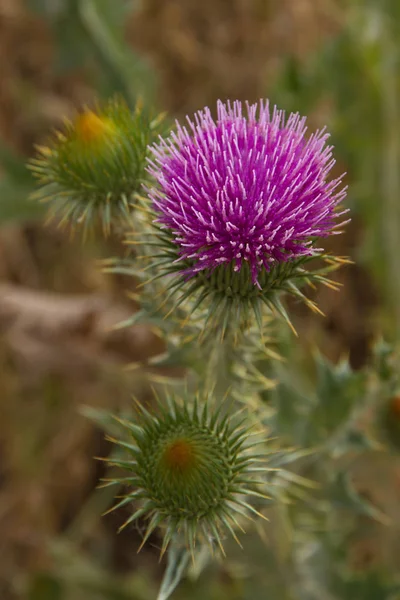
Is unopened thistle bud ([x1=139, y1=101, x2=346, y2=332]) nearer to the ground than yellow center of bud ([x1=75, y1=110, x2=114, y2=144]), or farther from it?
nearer to the ground

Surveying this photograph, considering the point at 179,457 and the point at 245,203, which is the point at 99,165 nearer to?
the point at 245,203

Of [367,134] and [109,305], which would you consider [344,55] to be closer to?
[367,134]

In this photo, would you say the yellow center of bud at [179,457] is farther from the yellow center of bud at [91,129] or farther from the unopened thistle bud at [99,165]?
the yellow center of bud at [91,129]

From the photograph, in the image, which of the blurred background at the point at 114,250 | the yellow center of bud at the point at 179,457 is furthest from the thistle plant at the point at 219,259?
the blurred background at the point at 114,250

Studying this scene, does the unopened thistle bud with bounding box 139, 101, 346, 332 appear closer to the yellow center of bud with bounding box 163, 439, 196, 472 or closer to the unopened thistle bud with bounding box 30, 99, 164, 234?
the unopened thistle bud with bounding box 30, 99, 164, 234

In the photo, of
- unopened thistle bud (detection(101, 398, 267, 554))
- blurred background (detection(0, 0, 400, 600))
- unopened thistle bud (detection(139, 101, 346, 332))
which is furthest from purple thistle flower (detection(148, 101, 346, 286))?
blurred background (detection(0, 0, 400, 600))
